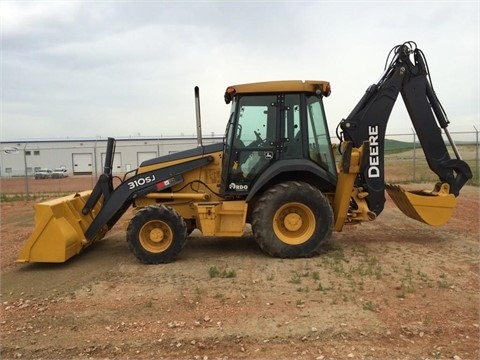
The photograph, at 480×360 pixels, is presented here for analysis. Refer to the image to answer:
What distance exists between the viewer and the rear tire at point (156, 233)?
6668mm

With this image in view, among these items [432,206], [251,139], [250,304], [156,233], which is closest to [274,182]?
[251,139]

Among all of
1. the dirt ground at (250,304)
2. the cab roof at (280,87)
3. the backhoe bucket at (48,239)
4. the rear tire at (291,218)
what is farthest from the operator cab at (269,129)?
the backhoe bucket at (48,239)

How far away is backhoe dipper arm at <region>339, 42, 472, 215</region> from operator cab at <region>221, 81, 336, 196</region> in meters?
0.72

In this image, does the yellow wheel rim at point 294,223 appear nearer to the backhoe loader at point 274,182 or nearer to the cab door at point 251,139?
the backhoe loader at point 274,182

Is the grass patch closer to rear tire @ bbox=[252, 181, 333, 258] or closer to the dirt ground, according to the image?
the dirt ground

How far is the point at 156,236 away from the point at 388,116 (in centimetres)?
413

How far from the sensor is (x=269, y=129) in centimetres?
688

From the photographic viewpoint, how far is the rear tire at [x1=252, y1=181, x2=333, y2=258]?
670 centimetres

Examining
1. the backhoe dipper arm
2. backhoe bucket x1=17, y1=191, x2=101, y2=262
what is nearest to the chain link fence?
the backhoe dipper arm

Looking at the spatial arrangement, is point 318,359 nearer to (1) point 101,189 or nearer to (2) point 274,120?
(2) point 274,120

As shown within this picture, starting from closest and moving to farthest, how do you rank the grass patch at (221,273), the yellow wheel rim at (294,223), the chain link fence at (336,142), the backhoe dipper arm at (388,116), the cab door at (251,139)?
the grass patch at (221,273) → the yellow wheel rim at (294,223) → the cab door at (251,139) → the backhoe dipper arm at (388,116) → the chain link fence at (336,142)

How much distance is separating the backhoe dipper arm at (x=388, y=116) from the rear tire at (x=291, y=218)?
1.03 m

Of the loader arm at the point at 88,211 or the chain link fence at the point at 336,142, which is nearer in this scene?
the loader arm at the point at 88,211

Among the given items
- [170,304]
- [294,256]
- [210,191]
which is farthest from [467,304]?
[210,191]
